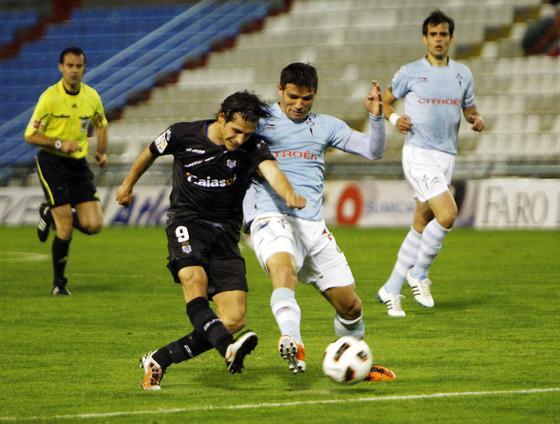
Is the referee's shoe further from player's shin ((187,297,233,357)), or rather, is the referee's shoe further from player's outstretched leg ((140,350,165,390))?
player's shin ((187,297,233,357))

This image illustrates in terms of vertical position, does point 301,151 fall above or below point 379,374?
above

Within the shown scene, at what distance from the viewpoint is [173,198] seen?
7.02 metres

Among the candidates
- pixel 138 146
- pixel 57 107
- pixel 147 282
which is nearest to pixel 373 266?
pixel 147 282

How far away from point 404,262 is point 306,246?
3.24 metres

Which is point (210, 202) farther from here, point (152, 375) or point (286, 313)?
point (152, 375)

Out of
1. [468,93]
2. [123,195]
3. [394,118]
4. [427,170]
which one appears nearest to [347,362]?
[123,195]

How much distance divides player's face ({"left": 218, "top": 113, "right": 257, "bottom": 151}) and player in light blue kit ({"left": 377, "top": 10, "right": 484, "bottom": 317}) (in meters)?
3.47

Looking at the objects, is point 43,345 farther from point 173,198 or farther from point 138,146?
point 138,146

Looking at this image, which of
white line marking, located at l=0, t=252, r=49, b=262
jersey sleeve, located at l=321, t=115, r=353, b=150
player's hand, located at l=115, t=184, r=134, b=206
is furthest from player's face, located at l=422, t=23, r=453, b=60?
white line marking, located at l=0, t=252, r=49, b=262

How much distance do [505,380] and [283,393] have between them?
4.01 ft

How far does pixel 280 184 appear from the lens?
6.64 meters

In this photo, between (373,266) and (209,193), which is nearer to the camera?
(209,193)

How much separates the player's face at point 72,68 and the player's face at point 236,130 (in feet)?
17.0

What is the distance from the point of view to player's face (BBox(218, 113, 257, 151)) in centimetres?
660
